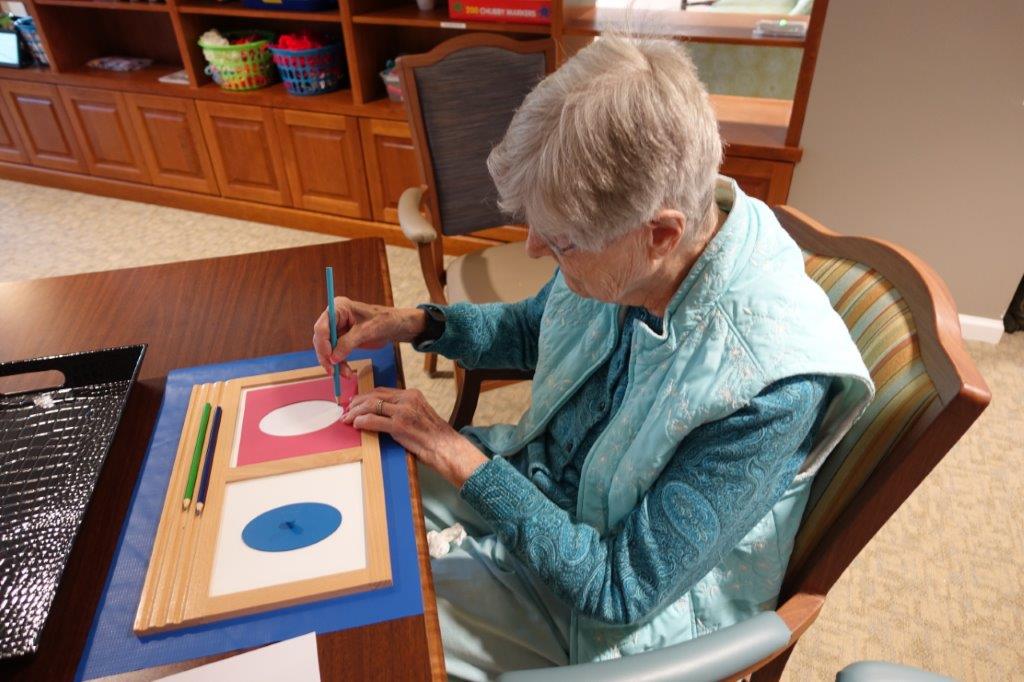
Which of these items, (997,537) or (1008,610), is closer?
(1008,610)

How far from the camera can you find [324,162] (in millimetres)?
2887

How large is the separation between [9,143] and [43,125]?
0.36 m

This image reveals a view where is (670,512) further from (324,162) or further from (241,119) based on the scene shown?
(241,119)

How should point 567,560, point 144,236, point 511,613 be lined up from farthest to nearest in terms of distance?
1. point 144,236
2. point 511,613
3. point 567,560

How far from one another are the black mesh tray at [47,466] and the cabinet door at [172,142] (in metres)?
2.45

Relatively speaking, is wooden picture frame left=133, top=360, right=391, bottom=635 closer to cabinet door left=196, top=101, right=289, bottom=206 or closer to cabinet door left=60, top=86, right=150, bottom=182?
cabinet door left=196, top=101, right=289, bottom=206

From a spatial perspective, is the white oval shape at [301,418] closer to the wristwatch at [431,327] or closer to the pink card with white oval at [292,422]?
the pink card with white oval at [292,422]

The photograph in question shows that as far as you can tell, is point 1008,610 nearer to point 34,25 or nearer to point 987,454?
point 987,454

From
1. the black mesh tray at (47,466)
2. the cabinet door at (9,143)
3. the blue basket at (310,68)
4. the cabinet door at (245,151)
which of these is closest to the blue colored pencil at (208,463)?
the black mesh tray at (47,466)

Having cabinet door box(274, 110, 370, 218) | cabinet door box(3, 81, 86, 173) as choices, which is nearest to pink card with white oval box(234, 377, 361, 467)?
cabinet door box(274, 110, 370, 218)

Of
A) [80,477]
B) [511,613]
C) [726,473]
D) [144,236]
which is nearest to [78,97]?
[144,236]

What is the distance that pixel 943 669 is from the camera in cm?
140

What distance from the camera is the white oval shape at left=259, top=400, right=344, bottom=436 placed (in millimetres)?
868

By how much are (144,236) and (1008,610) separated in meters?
3.47
